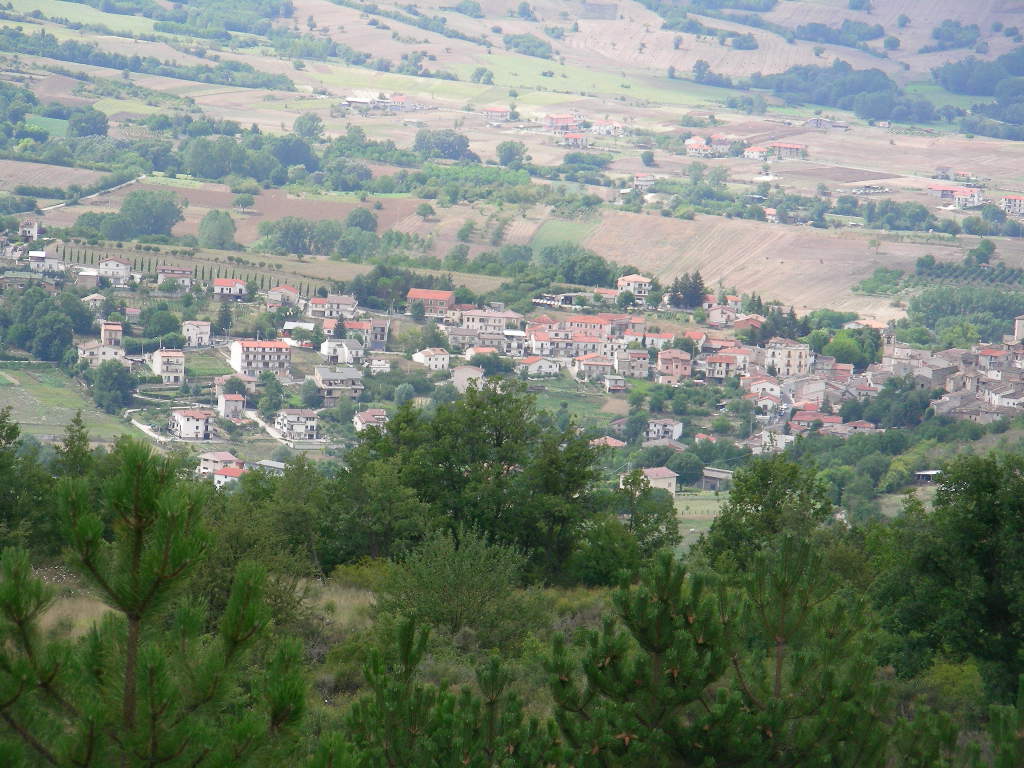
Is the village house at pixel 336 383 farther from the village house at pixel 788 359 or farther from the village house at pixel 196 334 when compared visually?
the village house at pixel 788 359

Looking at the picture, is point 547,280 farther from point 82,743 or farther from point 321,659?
point 82,743

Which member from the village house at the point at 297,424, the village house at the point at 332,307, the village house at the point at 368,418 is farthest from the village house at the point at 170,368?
the village house at the point at 332,307

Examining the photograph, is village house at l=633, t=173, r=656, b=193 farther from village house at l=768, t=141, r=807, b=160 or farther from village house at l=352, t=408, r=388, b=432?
village house at l=352, t=408, r=388, b=432

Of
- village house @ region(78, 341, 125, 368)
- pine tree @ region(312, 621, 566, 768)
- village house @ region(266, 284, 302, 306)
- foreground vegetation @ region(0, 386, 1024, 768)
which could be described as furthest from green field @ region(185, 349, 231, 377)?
pine tree @ region(312, 621, 566, 768)

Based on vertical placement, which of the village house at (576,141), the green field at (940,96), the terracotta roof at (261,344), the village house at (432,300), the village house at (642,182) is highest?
the green field at (940,96)

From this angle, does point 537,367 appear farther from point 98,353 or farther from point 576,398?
point 98,353

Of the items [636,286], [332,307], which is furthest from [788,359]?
[332,307]
